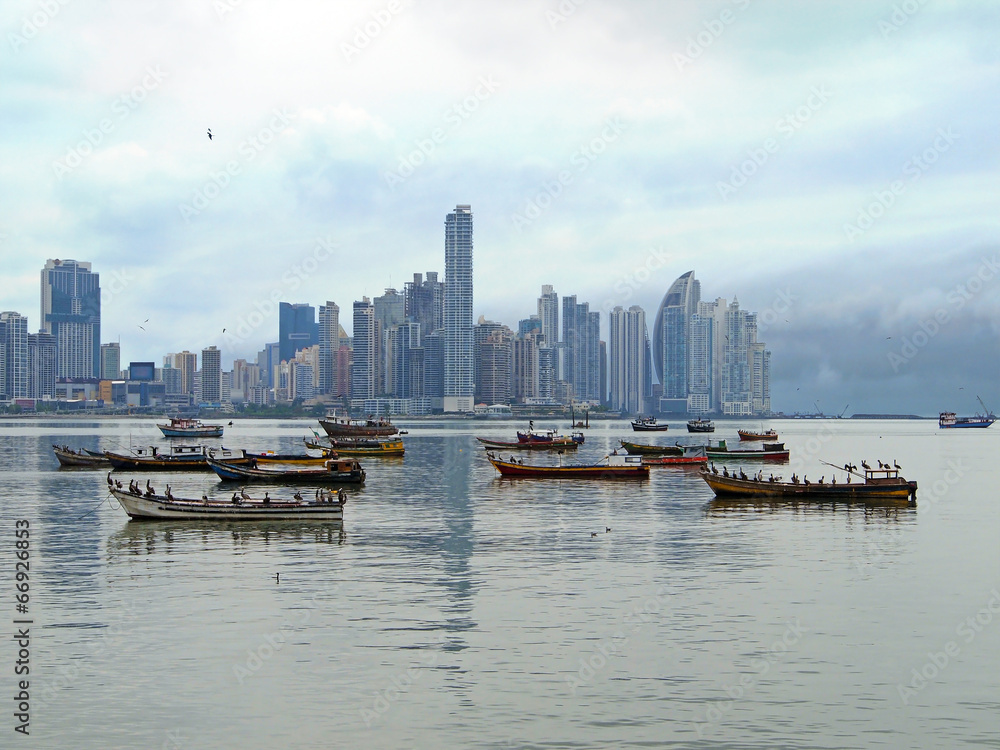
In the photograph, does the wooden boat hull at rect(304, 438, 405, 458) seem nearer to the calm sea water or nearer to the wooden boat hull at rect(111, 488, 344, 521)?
the wooden boat hull at rect(111, 488, 344, 521)

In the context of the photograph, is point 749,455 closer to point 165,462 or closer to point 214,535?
point 165,462

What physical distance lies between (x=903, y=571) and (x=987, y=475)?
7443cm

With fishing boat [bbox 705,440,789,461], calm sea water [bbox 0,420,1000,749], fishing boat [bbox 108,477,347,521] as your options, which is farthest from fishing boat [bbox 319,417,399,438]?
calm sea water [bbox 0,420,1000,749]

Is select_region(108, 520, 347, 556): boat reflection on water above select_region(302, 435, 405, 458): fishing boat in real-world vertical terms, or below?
below

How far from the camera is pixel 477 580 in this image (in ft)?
145

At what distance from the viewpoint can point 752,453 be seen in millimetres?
144625

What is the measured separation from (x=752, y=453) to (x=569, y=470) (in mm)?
46897

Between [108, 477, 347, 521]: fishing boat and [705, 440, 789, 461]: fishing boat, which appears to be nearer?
[108, 477, 347, 521]: fishing boat

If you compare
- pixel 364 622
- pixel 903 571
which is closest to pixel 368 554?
pixel 364 622

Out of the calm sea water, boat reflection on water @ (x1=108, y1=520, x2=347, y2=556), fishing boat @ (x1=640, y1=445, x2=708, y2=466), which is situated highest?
fishing boat @ (x1=640, y1=445, x2=708, y2=466)

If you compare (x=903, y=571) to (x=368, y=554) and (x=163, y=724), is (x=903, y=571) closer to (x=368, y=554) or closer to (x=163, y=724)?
(x=368, y=554)

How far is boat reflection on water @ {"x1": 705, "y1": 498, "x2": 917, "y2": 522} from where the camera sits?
70562mm

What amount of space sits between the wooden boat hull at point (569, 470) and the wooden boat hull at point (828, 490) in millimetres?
21881

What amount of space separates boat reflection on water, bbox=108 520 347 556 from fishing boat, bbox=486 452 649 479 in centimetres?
4155
